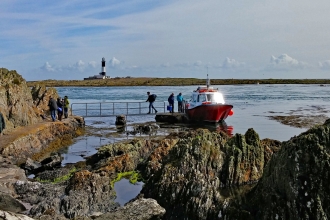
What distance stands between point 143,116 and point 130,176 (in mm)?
25226

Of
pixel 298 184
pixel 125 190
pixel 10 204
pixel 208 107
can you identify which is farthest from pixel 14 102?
pixel 298 184

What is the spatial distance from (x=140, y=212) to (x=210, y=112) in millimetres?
23453

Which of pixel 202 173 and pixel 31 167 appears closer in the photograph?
pixel 202 173

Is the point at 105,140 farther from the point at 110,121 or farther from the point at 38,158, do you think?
the point at 110,121

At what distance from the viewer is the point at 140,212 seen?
820cm

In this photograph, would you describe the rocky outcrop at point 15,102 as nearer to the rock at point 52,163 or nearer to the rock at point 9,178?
the rock at point 52,163

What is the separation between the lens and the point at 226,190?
1005 cm

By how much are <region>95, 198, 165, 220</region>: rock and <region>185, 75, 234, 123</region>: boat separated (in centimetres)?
2286

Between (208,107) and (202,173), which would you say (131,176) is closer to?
(202,173)

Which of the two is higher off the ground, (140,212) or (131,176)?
(140,212)

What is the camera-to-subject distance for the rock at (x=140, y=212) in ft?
26.5

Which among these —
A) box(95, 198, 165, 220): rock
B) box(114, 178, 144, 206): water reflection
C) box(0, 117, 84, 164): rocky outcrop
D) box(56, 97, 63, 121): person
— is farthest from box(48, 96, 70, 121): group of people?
box(95, 198, 165, 220): rock

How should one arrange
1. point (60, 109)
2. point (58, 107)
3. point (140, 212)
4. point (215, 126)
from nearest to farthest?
point (140, 212) → point (60, 109) → point (58, 107) → point (215, 126)

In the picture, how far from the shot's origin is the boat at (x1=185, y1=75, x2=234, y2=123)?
102 feet
